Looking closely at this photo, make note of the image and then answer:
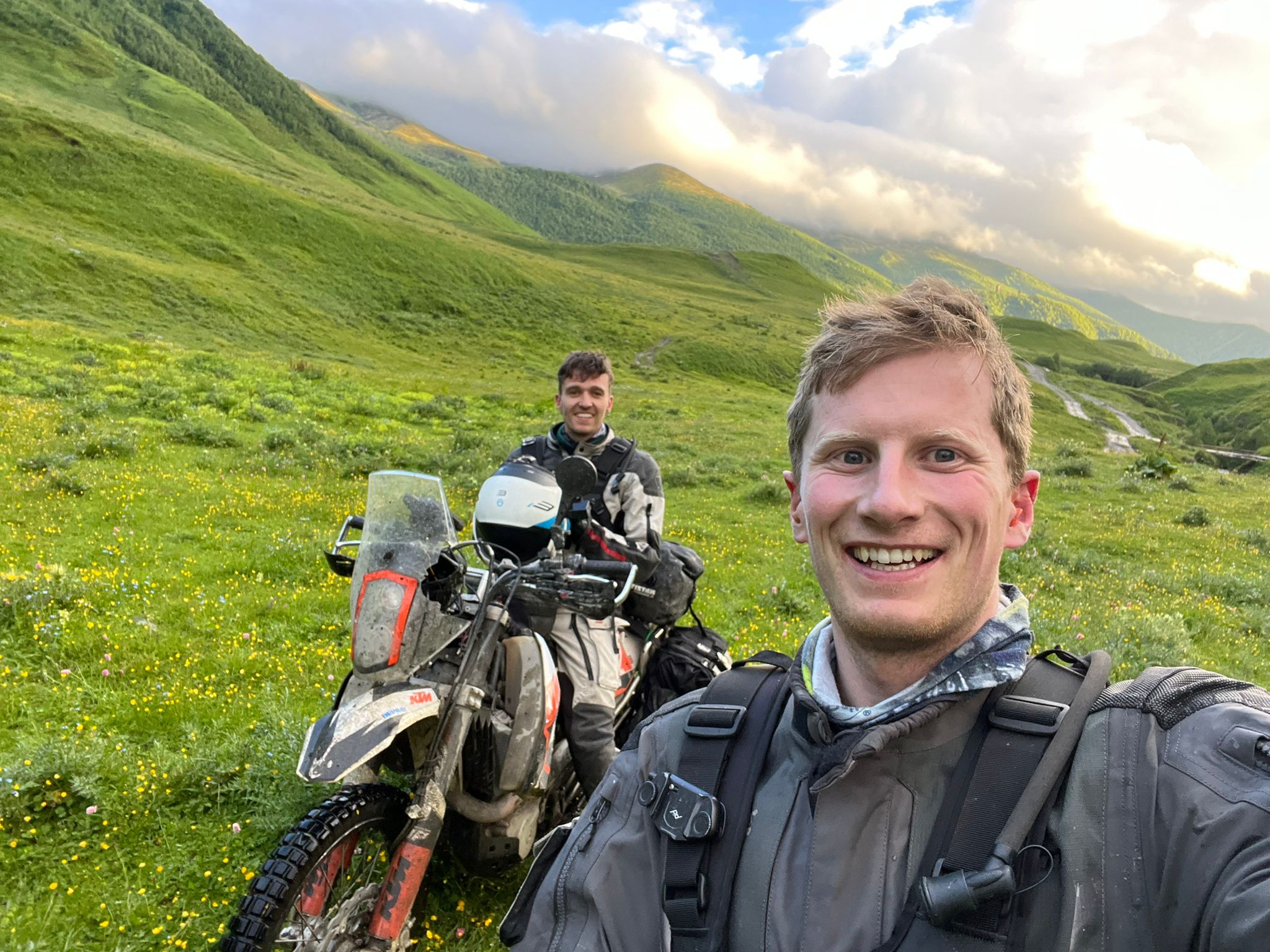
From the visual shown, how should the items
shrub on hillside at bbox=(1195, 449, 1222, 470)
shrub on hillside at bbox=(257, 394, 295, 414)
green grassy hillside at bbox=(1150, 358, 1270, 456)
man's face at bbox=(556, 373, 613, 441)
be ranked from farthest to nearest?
green grassy hillside at bbox=(1150, 358, 1270, 456), shrub on hillside at bbox=(1195, 449, 1222, 470), shrub on hillside at bbox=(257, 394, 295, 414), man's face at bbox=(556, 373, 613, 441)

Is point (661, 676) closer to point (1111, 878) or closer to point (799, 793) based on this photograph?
point (799, 793)

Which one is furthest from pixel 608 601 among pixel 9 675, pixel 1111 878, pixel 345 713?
pixel 9 675

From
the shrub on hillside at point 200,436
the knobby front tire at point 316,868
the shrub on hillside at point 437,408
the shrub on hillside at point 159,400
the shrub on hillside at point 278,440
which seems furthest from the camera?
the shrub on hillside at point 437,408

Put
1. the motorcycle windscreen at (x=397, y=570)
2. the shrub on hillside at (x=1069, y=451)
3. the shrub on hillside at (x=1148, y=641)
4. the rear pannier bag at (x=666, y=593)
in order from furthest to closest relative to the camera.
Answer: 1. the shrub on hillside at (x=1069, y=451)
2. the shrub on hillside at (x=1148, y=641)
3. the rear pannier bag at (x=666, y=593)
4. the motorcycle windscreen at (x=397, y=570)

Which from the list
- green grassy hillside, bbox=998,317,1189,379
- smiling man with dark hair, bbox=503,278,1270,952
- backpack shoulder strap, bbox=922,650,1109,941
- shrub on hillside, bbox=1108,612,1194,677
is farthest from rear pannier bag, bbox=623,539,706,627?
green grassy hillside, bbox=998,317,1189,379

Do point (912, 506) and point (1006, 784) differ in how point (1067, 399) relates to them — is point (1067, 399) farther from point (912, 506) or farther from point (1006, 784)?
point (1006, 784)

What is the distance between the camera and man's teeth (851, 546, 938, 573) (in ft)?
6.27

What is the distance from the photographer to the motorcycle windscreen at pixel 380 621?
10.4 ft

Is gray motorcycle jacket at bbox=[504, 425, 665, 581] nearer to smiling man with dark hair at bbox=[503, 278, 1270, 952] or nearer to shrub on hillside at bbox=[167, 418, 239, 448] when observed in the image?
smiling man with dark hair at bbox=[503, 278, 1270, 952]

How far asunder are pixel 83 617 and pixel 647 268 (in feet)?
480

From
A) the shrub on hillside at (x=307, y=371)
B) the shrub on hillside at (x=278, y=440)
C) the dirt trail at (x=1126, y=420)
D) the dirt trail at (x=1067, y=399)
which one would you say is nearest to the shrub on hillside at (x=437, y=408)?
the shrub on hillside at (x=307, y=371)

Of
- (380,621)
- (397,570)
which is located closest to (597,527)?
(397,570)

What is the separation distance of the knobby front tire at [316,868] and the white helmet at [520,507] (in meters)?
1.34

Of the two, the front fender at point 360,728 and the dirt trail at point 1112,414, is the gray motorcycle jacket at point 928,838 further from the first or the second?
the dirt trail at point 1112,414
